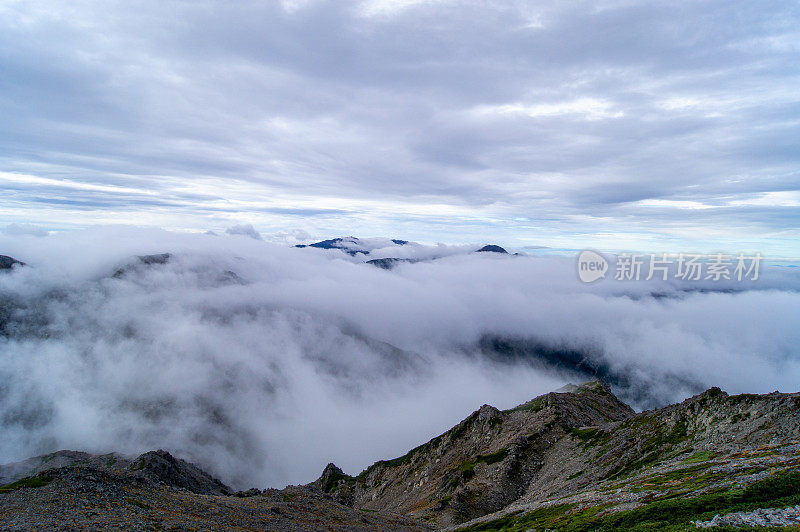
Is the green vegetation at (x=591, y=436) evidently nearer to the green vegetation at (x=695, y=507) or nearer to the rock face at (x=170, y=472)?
the green vegetation at (x=695, y=507)

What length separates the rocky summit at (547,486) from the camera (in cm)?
4166

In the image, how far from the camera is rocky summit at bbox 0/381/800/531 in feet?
137

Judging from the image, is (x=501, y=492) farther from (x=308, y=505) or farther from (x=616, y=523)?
(x=616, y=523)

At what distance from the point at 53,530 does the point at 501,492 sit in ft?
343

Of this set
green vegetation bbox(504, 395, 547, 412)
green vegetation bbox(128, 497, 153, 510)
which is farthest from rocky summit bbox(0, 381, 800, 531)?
green vegetation bbox(504, 395, 547, 412)

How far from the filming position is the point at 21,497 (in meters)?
57.0

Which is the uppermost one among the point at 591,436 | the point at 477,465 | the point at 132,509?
the point at 132,509

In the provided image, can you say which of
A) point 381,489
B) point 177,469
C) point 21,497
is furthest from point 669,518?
point 177,469

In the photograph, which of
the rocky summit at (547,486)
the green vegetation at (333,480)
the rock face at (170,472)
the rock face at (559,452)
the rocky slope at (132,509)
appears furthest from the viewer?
the green vegetation at (333,480)

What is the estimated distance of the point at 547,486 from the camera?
333ft

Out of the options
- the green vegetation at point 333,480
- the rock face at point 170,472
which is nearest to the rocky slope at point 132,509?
the rock face at point 170,472

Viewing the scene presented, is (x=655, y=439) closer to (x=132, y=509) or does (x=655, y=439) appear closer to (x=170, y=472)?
(x=132, y=509)

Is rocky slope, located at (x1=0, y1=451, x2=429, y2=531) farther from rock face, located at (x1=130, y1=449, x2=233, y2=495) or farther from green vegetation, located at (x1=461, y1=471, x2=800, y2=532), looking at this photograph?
rock face, located at (x1=130, y1=449, x2=233, y2=495)

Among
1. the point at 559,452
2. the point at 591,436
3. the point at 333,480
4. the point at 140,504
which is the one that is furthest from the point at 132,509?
the point at 333,480
